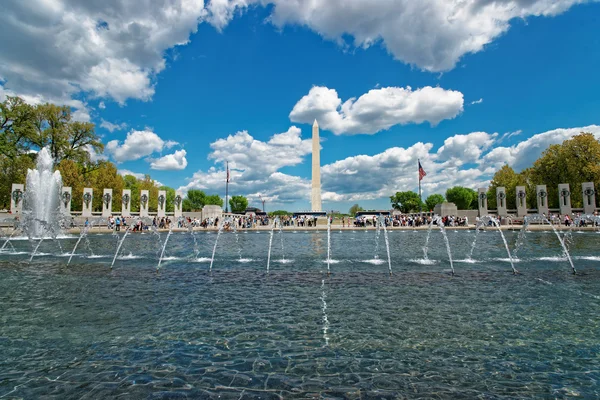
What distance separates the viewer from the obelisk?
2280 inches

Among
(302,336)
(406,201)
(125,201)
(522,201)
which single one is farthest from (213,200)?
(302,336)

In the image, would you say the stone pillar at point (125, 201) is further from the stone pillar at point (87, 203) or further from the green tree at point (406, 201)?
the green tree at point (406, 201)

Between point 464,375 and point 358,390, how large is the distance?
1.44 metres

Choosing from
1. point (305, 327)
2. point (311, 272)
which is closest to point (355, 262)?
point (311, 272)

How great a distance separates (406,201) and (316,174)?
83479mm

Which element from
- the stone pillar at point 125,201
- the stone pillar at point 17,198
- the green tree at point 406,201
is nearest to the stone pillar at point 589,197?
the stone pillar at point 125,201

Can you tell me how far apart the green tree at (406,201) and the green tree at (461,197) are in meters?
13.6

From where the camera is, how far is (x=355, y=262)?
14.8m

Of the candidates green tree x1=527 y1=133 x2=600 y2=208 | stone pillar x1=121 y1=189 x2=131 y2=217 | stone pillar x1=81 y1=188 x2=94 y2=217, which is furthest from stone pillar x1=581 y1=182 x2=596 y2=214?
stone pillar x1=81 y1=188 x2=94 y2=217

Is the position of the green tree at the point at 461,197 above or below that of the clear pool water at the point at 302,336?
above

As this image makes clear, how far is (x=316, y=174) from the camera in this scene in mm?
60406

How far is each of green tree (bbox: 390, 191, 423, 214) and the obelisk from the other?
3048 inches

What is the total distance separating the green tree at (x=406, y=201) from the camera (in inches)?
5215

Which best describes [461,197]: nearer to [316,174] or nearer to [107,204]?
[316,174]
